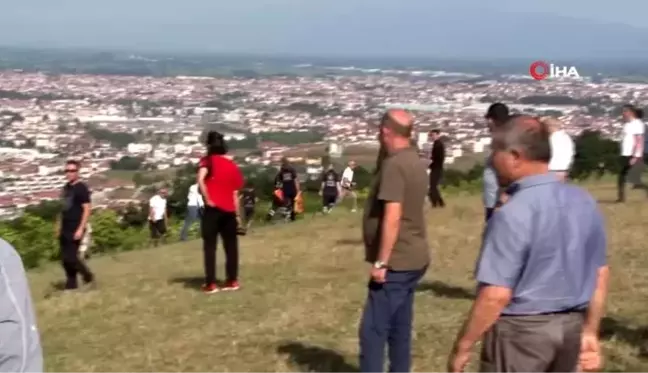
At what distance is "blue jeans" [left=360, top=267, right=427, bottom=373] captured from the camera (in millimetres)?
6242

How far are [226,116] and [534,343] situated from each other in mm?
49724

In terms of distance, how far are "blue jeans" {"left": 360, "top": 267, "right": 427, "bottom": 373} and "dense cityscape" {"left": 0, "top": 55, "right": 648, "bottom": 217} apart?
9.04 metres

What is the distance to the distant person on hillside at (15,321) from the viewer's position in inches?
115

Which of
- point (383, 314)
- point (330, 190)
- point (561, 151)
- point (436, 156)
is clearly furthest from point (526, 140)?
point (330, 190)

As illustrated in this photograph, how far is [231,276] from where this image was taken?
11.1 m

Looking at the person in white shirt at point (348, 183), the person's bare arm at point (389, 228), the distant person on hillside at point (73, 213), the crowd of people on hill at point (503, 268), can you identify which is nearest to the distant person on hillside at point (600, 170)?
the person in white shirt at point (348, 183)

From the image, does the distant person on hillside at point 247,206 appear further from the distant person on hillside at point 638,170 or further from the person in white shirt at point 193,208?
the distant person on hillside at point 638,170

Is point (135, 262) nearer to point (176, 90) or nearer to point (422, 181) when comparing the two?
point (422, 181)

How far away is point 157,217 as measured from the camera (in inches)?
820

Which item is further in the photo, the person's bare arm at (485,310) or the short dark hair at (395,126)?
the short dark hair at (395,126)

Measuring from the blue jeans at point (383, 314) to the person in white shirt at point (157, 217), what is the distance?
14.5 m

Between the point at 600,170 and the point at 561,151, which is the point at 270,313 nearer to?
the point at 561,151

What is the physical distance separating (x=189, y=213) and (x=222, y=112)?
35590 millimetres

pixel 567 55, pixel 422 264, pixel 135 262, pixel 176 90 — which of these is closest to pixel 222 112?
pixel 176 90
